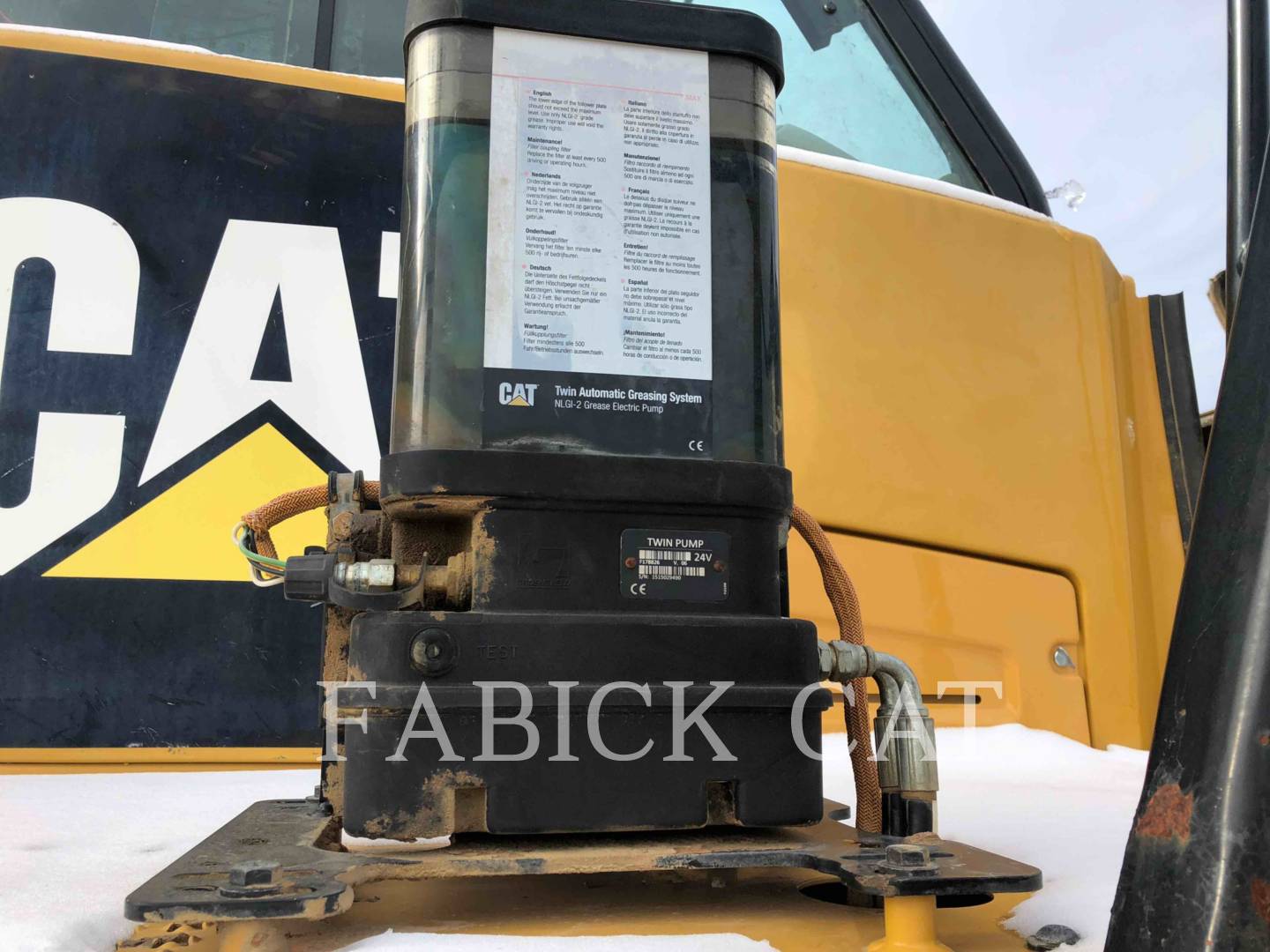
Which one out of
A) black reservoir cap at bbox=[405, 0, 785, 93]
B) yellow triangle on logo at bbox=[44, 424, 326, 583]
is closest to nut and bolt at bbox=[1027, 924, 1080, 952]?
black reservoir cap at bbox=[405, 0, 785, 93]

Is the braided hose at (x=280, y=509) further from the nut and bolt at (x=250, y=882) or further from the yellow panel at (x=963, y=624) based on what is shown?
the yellow panel at (x=963, y=624)

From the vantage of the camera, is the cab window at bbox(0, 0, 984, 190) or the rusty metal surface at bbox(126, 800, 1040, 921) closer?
the rusty metal surface at bbox(126, 800, 1040, 921)

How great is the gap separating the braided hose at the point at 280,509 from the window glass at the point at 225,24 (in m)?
1.09

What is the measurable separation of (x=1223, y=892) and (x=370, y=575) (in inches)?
21.8

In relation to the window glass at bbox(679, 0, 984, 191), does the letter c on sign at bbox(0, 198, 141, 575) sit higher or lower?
lower

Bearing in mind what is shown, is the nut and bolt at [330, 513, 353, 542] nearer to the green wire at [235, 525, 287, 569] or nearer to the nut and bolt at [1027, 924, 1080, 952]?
the green wire at [235, 525, 287, 569]

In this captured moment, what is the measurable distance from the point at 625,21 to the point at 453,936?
0.69 metres

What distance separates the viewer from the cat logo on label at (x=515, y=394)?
2.70ft

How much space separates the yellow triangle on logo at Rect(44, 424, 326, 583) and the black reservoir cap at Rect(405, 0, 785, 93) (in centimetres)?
76

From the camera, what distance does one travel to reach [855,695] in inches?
36.7

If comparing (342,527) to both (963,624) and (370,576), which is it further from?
(963,624)

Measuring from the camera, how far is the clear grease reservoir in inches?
32.9

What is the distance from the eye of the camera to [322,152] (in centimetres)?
162

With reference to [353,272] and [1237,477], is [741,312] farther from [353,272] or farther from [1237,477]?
[353,272]
